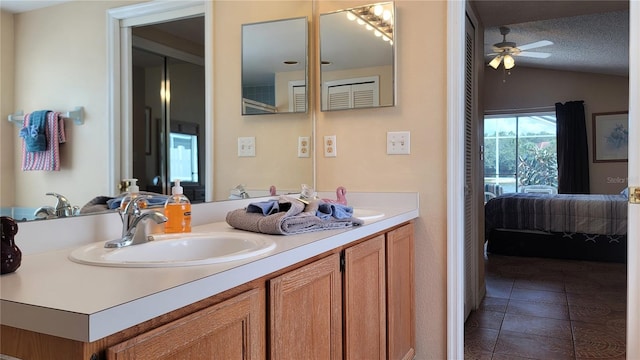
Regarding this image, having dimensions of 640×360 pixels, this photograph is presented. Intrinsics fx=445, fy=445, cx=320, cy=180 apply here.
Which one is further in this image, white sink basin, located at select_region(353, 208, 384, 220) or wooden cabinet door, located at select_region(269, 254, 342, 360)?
white sink basin, located at select_region(353, 208, 384, 220)

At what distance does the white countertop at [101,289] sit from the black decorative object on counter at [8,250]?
15mm

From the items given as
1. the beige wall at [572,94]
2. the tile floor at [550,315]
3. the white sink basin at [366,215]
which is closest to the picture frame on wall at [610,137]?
Result: the beige wall at [572,94]

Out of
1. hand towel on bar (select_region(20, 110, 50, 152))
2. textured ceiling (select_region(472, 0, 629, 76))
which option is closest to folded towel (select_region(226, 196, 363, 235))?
hand towel on bar (select_region(20, 110, 50, 152))

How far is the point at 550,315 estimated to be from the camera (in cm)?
310

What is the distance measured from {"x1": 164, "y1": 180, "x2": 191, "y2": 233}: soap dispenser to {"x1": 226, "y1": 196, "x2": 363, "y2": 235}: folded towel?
0.47 ft

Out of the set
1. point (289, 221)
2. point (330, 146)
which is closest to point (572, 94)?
point (330, 146)

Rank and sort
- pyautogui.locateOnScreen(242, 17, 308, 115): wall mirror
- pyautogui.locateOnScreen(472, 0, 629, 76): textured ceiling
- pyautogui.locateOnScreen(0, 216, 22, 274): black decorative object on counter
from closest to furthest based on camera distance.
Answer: pyautogui.locateOnScreen(0, 216, 22, 274): black decorative object on counter < pyautogui.locateOnScreen(242, 17, 308, 115): wall mirror < pyautogui.locateOnScreen(472, 0, 629, 76): textured ceiling

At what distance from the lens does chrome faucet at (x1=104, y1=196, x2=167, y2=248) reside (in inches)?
43.4

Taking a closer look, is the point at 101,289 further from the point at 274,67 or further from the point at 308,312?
the point at 274,67

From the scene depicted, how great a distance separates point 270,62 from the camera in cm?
221

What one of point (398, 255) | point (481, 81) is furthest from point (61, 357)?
point (481, 81)

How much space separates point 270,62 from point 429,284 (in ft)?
4.34

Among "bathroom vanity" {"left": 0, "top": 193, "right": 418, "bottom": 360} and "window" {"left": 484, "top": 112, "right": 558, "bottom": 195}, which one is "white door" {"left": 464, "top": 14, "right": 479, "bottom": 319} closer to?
"bathroom vanity" {"left": 0, "top": 193, "right": 418, "bottom": 360}

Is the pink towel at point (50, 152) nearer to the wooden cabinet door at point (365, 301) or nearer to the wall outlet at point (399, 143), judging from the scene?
the wooden cabinet door at point (365, 301)
